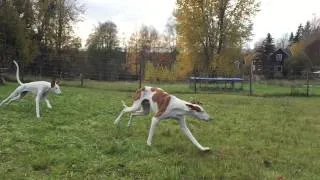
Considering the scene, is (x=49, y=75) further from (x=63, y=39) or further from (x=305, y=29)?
(x=305, y=29)

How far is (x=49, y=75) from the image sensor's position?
4169cm

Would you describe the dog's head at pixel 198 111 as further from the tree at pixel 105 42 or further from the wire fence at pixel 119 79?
the tree at pixel 105 42

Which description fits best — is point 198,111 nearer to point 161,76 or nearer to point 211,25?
point 211,25

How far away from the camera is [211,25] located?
150 ft

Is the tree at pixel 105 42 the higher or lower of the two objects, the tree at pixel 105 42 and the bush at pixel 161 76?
the higher

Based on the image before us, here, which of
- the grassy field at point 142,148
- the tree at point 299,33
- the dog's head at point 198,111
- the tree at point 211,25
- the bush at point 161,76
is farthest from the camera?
the tree at point 299,33

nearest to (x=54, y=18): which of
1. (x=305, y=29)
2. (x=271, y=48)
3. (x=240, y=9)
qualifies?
(x=240, y=9)

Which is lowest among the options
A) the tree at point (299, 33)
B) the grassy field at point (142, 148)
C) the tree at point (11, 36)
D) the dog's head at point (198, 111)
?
the grassy field at point (142, 148)

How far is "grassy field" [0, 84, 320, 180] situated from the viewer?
25.2 feet

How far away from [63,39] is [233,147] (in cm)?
4399

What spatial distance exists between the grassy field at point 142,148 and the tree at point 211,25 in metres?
30.8

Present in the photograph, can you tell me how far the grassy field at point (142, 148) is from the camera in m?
7.68

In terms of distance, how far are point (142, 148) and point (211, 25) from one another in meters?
37.2

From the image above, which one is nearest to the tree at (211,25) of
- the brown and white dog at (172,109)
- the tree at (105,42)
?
the tree at (105,42)
